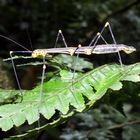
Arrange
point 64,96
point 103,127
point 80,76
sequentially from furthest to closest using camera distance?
1. point 103,127
2. point 80,76
3. point 64,96

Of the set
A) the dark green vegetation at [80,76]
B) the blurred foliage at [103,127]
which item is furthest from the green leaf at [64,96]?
the blurred foliage at [103,127]

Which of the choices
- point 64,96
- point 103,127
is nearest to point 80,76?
point 64,96

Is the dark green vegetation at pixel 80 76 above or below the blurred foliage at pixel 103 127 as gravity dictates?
above

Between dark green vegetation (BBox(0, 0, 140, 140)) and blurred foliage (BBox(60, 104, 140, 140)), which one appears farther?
blurred foliage (BBox(60, 104, 140, 140))

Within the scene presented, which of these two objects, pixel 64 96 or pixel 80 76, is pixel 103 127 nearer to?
pixel 80 76

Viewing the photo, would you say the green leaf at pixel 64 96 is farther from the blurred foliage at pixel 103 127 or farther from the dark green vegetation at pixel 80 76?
the blurred foliage at pixel 103 127

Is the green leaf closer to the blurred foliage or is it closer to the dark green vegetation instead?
the dark green vegetation

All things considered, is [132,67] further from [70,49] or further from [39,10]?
[39,10]

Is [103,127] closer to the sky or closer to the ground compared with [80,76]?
closer to the ground

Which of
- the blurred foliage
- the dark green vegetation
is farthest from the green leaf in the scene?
the blurred foliage
